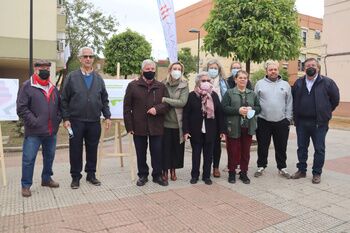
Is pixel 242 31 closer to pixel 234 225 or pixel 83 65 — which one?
pixel 83 65

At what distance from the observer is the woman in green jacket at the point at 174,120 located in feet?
18.8

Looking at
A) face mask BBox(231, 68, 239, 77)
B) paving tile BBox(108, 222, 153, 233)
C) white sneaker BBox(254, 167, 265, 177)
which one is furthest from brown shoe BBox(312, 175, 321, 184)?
paving tile BBox(108, 222, 153, 233)

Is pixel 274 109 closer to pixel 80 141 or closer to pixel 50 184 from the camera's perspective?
pixel 80 141

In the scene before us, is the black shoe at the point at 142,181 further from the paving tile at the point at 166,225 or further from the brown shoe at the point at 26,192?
the brown shoe at the point at 26,192

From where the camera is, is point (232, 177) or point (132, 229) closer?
point (132, 229)

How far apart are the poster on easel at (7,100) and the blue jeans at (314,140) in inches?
195

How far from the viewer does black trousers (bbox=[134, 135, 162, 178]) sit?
5.71 metres

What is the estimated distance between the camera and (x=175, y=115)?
228 inches

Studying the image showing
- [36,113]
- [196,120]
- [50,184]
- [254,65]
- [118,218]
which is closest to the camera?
[118,218]

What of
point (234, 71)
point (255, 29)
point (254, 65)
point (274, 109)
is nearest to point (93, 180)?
point (234, 71)

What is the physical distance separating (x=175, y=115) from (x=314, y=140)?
2.46 metres

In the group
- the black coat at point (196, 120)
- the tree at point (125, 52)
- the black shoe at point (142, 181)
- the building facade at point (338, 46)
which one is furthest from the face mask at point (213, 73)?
the building facade at point (338, 46)

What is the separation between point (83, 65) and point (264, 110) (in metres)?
3.11

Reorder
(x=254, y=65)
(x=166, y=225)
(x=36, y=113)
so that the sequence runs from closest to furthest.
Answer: (x=166, y=225) < (x=36, y=113) < (x=254, y=65)
